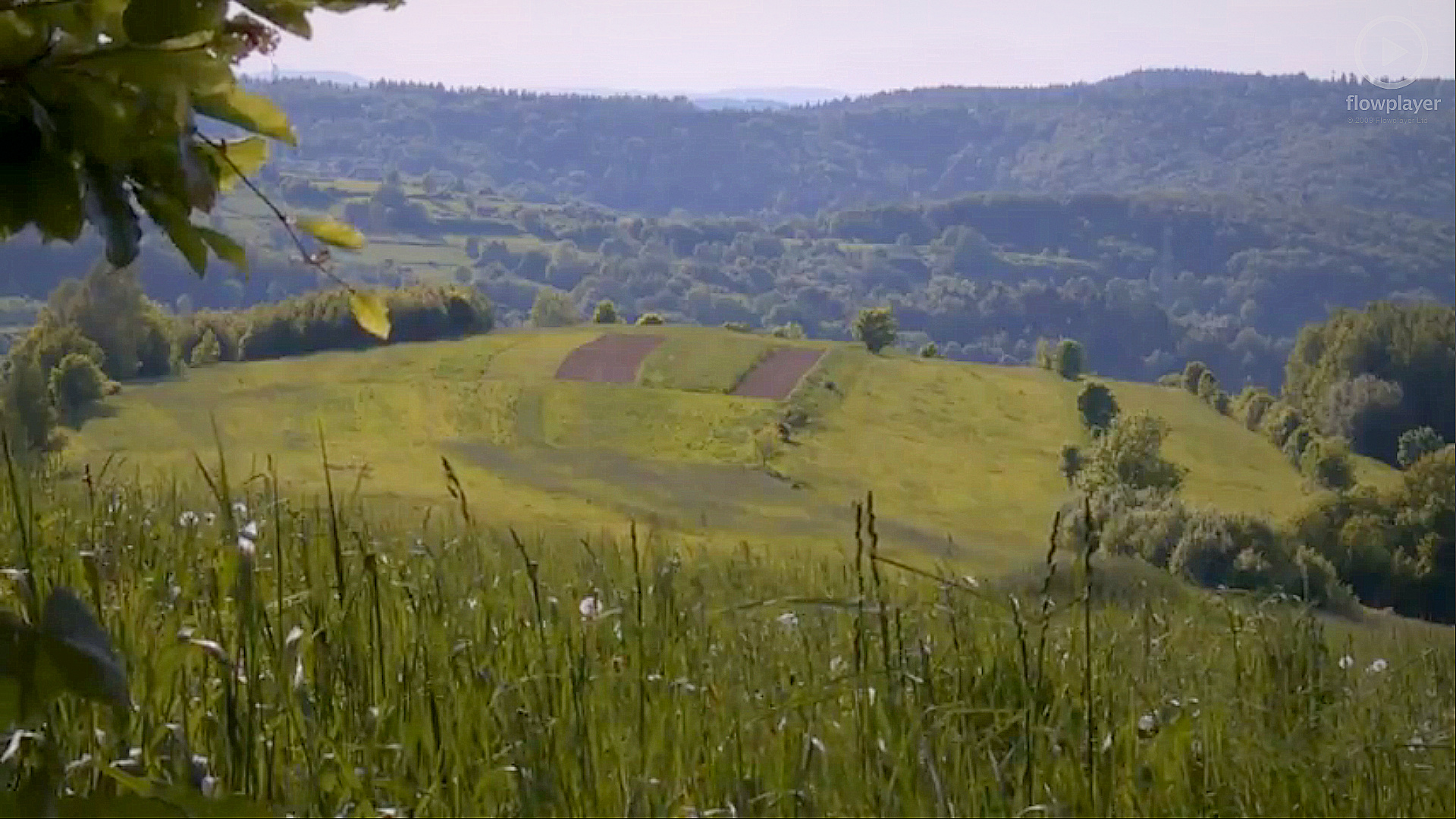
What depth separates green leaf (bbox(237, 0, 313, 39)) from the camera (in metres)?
0.98

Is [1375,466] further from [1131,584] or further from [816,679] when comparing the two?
[816,679]

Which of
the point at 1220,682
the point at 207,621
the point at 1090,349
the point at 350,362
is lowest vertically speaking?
the point at 1090,349

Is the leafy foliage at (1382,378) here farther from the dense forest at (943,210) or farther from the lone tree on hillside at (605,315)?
the dense forest at (943,210)

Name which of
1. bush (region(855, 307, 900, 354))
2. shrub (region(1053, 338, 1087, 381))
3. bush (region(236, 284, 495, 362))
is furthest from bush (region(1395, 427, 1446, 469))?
bush (region(236, 284, 495, 362))

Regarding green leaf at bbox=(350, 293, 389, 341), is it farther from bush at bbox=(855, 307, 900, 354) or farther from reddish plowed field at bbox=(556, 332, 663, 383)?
bush at bbox=(855, 307, 900, 354)

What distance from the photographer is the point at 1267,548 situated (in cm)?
1841

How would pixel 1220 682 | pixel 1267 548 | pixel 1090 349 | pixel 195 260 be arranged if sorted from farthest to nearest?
pixel 1090 349 < pixel 1267 548 < pixel 1220 682 < pixel 195 260

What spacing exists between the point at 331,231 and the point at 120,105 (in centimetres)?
18

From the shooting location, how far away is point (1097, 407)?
1593 inches

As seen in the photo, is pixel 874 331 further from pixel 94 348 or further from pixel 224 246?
pixel 224 246

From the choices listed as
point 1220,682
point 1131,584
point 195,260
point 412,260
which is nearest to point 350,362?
point 1131,584

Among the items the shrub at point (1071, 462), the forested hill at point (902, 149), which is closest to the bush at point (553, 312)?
the shrub at point (1071, 462)

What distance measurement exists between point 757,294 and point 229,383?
9631cm

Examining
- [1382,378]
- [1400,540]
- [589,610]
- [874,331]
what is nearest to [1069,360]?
[874,331]
